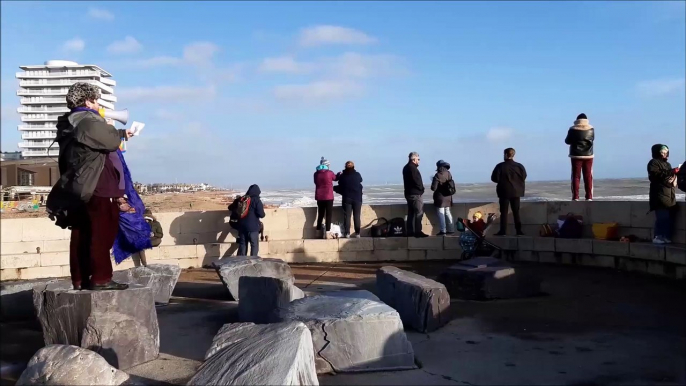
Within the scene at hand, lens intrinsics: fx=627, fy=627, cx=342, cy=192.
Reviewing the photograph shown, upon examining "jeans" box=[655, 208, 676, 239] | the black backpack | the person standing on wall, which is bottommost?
the black backpack

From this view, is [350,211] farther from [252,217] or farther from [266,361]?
[266,361]

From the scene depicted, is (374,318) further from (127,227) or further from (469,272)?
(127,227)

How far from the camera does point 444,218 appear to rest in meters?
12.0

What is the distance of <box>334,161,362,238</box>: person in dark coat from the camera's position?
12.1m

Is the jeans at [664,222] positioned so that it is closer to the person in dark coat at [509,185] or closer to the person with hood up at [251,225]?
the person in dark coat at [509,185]

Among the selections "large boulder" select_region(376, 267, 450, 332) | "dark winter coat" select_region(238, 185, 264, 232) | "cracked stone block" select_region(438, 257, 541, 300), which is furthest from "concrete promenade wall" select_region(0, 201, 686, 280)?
"large boulder" select_region(376, 267, 450, 332)

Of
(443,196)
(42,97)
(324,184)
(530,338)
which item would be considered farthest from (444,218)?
(42,97)

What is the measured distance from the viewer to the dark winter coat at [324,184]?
39.8ft

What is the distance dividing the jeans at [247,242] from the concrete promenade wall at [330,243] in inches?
27.6

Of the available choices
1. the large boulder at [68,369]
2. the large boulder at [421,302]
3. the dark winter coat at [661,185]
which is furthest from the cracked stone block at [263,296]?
the dark winter coat at [661,185]

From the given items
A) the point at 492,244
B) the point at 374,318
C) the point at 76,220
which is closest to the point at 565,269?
the point at 492,244

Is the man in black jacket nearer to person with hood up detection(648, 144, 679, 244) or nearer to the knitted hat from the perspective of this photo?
person with hood up detection(648, 144, 679, 244)

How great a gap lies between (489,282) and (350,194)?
5.06 meters

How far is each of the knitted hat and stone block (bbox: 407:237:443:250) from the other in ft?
26.2
